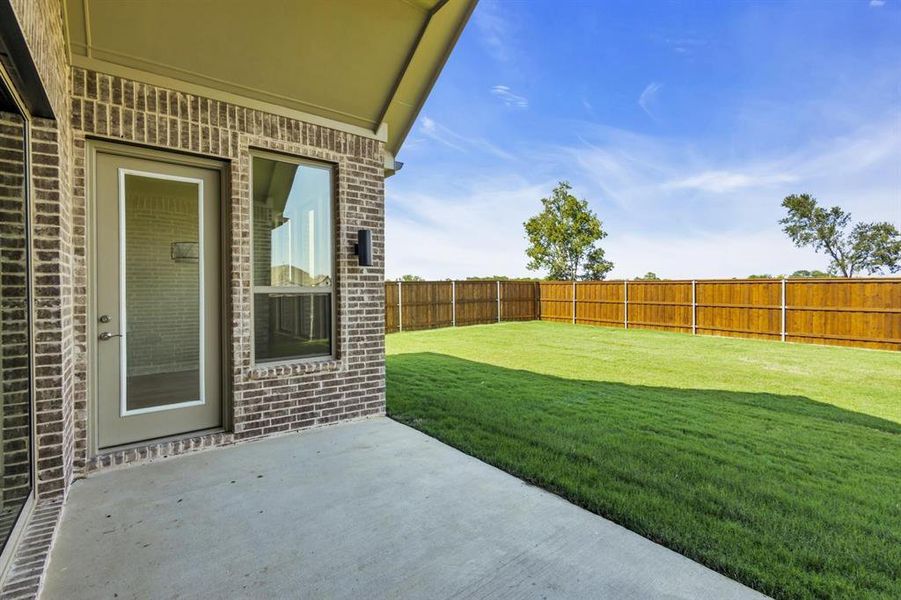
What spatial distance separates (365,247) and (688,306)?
13597 millimetres

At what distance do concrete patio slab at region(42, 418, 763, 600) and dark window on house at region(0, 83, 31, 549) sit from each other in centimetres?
45

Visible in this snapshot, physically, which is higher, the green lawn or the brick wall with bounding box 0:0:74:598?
the brick wall with bounding box 0:0:74:598

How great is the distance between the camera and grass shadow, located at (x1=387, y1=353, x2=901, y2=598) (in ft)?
7.02

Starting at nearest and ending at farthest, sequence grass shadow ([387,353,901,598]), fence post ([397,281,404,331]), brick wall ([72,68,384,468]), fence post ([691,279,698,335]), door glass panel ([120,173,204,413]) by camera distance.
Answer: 1. grass shadow ([387,353,901,598])
2. brick wall ([72,68,384,468])
3. door glass panel ([120,173,204,413])
4. fence post ([691,279,698,335])
5. fence post ([397,281,404,331])

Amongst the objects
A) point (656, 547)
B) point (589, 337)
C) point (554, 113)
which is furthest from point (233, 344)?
point (554, 113)

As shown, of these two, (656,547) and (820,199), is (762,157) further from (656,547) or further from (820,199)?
(656,547)

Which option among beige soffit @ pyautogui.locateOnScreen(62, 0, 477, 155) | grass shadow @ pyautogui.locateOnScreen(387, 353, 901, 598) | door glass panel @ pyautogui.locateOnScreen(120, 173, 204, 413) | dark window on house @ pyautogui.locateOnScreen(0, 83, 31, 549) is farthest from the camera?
door glass panel @ pyautogui.locateOnScreen(120, 173, 204, 413)

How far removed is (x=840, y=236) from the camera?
24.6 m

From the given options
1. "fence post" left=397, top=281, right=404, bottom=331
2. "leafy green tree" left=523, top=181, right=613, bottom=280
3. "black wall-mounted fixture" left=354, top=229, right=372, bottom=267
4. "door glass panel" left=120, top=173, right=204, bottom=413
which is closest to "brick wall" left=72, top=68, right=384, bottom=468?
"black wall-mounted fixture" left=354, top=229, right=372, bottom=267

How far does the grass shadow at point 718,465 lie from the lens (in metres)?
2.14

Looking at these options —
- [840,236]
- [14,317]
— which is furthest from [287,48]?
[840,236]

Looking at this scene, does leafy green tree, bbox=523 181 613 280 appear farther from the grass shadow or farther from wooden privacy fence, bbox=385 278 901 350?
the grass shadow

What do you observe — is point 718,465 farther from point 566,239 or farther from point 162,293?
point 566,239

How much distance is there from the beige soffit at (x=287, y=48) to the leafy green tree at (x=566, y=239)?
2298 centimetres
